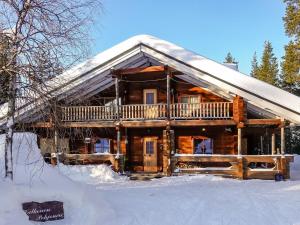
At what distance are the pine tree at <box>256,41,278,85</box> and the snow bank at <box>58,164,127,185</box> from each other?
37.3m

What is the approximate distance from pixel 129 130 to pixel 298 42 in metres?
18.3

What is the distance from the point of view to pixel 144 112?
21859 millimetres

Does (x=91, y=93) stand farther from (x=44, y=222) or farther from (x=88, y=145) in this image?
(x=44, y=222)

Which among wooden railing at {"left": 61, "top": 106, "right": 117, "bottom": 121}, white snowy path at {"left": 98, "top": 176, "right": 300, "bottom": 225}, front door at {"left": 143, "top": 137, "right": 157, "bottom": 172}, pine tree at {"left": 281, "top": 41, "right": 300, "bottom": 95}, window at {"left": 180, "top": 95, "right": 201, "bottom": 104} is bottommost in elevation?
white snowy path at {"left": 98, "top": 176, "right": 300, "bottom": 225}

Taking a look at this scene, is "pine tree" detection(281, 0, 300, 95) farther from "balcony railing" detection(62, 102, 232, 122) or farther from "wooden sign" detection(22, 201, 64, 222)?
"wooden sign" detection(22, 201, 64, 222)

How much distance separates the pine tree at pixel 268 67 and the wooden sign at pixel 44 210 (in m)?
46.3

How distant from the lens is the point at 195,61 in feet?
66.9

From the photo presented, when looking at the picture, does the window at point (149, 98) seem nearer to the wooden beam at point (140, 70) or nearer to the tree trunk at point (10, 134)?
the wooden beam at point (140, 70)

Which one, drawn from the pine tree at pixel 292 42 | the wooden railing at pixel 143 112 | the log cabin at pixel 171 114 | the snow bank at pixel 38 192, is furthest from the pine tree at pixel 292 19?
the snow bank at pixel 38 192

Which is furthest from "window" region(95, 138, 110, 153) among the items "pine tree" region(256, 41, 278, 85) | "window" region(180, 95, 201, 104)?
"pine tree" region(256, 41, 278, 85)

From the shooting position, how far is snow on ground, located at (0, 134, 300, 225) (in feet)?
31.9

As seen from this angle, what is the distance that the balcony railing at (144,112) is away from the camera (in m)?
21.5

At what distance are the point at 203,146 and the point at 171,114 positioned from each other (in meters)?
3.06

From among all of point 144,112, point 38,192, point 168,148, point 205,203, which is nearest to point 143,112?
point 144,112
